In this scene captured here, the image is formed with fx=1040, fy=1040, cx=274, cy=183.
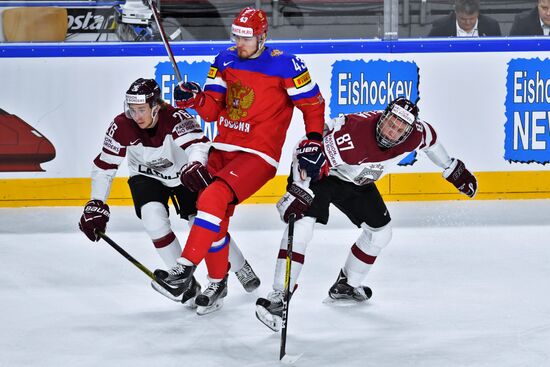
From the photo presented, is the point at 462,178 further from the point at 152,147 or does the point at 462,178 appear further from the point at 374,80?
the point at 374,80

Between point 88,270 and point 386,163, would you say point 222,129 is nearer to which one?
point 386,163

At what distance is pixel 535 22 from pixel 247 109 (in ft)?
9.11

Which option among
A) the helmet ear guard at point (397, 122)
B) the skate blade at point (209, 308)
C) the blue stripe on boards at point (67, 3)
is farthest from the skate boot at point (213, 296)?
the blue stripe on boards at point (67, 3)

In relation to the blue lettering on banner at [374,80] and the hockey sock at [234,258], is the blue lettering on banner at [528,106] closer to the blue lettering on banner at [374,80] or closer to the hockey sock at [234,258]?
the blue lettering on banner at [374,80]

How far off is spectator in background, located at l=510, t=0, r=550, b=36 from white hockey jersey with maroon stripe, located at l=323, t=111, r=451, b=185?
227cm

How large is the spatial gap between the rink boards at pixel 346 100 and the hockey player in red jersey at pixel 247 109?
1.98m

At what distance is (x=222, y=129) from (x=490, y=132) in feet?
8.30

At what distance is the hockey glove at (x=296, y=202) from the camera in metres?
3.78

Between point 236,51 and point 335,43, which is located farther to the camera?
point 335,43

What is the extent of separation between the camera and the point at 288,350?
3598mm

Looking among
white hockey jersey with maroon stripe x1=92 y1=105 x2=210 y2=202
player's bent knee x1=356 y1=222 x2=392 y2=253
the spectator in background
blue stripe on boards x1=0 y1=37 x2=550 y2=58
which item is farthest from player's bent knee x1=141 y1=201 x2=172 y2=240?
the spectator in background

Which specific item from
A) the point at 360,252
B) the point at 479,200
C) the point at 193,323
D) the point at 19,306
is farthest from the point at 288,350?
the point at 479,200

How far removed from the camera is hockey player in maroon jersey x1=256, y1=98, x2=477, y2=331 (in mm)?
3832

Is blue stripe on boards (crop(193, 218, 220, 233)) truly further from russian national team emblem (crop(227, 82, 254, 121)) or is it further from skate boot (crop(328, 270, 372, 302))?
skate boot (crop(328, 270, 372, 302))
